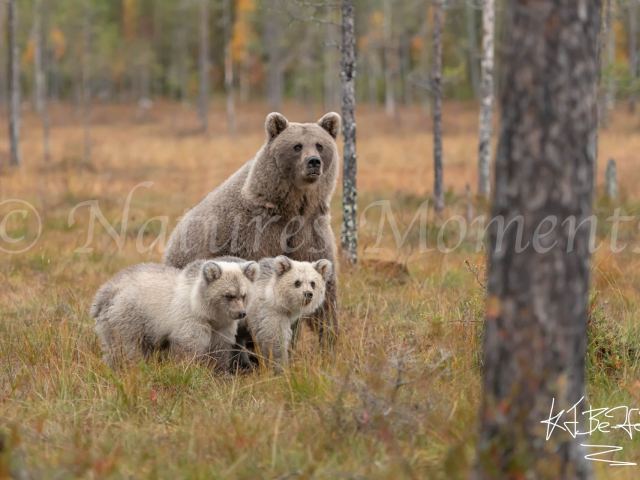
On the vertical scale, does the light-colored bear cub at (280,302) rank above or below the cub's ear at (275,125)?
below

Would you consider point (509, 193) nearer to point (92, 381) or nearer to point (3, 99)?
point (92, 381)

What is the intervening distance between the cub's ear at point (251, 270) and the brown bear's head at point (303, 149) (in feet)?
3.60

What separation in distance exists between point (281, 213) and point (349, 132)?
271 cm

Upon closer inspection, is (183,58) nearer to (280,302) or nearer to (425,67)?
(425,67)

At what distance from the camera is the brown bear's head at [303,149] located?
6.17 m

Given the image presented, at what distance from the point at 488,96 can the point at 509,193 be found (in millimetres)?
13322

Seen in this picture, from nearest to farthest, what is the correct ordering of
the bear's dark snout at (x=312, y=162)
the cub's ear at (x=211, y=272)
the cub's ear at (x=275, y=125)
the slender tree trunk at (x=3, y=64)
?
1. the cub's ear at (x=211, y=272)
2. the bear's dark snout at (x=312, y=162)
3. the cub's ear at (x=275, y=125)
4. the slender tree trunk at (x=3, y=64)

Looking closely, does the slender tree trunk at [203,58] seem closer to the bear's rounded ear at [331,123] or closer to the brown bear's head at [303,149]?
the bear's rounded ear at [331,123]

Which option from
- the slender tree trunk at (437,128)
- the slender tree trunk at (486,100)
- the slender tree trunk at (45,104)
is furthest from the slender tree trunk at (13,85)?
the slender tree trunk at (486,100)

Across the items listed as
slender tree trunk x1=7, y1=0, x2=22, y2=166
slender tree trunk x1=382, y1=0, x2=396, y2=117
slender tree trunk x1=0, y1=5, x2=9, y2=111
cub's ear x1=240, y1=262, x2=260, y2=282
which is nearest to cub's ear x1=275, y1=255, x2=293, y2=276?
cub's ear x1=240, y1=262, x2=260, y2=282

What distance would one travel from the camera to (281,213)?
6.41 m

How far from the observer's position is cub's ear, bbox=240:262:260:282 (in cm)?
559

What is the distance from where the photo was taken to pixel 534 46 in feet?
8.53

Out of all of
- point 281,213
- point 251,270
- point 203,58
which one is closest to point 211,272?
point 251,270
